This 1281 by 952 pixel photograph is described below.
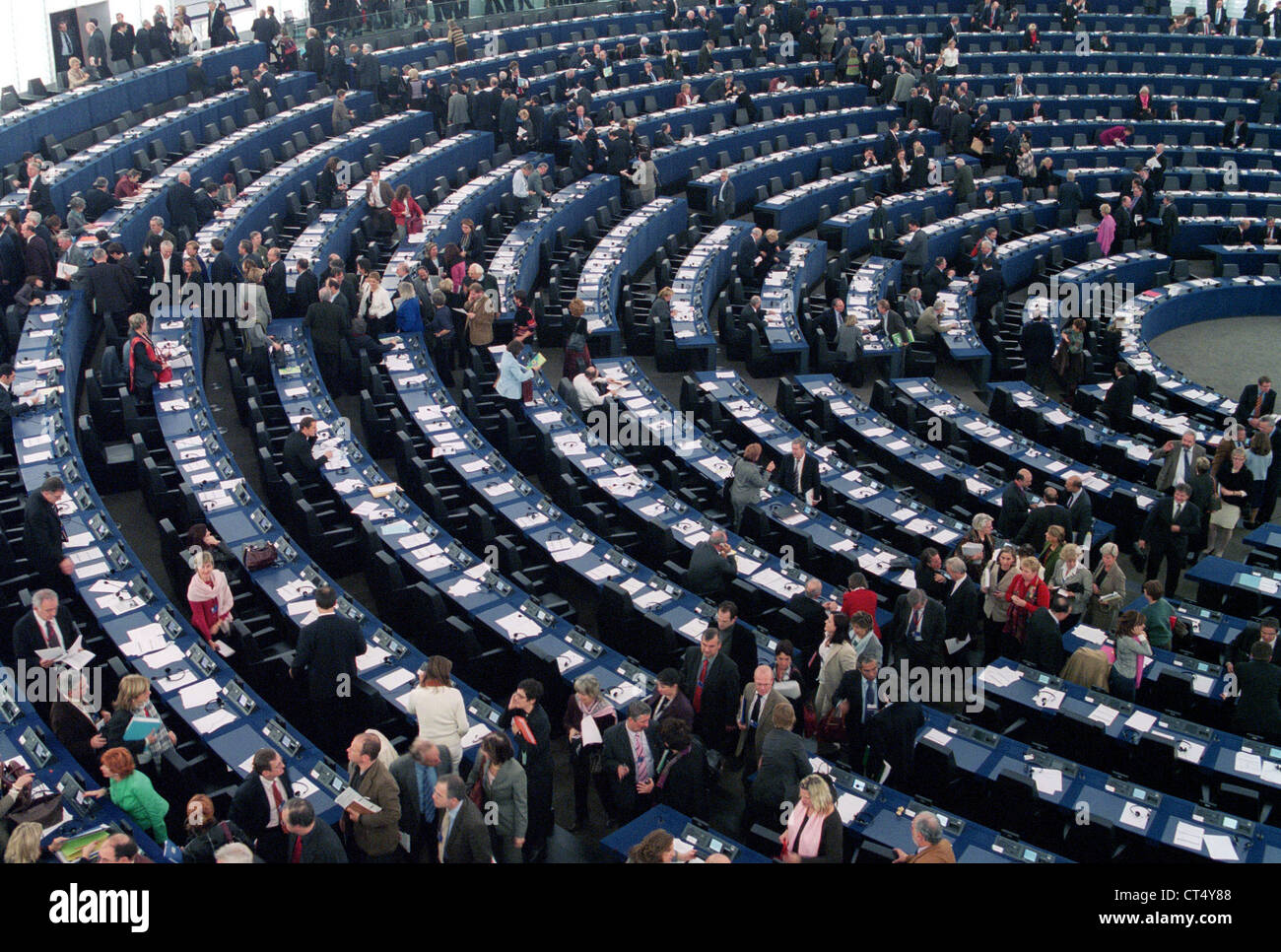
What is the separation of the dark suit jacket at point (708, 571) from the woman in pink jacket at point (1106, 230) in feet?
56.9

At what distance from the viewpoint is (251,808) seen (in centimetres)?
916

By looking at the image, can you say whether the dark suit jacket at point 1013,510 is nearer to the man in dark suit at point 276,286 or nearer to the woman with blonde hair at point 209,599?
the woman with blonde hair at point 209,599

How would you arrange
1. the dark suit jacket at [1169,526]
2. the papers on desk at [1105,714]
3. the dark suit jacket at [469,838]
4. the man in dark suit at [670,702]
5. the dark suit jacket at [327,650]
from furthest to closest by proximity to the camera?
1. the dark suit jacket at [1169,526]
2. the papers on desk at [1105,714]
3. the dark suit jacket at [327,650]
4. the man in dark suit at [670,702]
5. the dark suit jacket at [469,838]

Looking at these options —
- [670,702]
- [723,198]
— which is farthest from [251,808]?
[723,198]

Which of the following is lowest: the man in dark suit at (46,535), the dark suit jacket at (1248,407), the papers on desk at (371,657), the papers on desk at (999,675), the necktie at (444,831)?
the papers on desk at (999,675)

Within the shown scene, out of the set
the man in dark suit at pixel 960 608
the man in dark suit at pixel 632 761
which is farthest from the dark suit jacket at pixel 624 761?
the man in dark suit at pixel 960 608

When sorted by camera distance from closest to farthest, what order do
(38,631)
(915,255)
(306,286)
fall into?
1. (38,631)
2. (306,286)
3. (915,255)

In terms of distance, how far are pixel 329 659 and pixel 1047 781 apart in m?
6.41

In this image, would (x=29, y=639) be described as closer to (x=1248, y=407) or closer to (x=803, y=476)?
(x=803, y=476)

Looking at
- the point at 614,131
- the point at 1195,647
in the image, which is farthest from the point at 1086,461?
the point at 614,131

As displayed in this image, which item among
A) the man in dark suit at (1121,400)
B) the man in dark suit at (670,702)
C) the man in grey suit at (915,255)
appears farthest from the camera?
the man in grey suit at (915,255)

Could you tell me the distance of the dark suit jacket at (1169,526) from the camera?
15367 millimetres

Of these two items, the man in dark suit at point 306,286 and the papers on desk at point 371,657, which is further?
the man in dark suit at point 306,286
